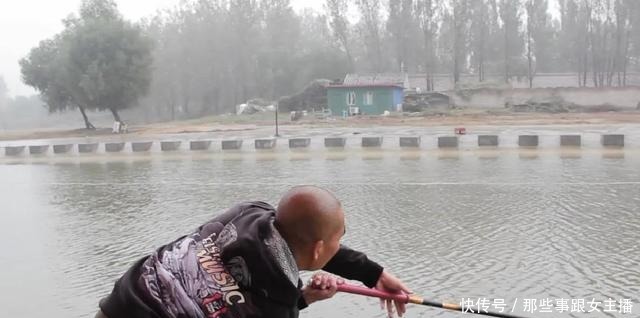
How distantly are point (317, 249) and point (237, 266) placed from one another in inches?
8.4

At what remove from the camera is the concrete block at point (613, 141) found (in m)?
17.9

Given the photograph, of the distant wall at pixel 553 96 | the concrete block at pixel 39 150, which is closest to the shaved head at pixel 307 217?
the concrete block at pixel 39 150

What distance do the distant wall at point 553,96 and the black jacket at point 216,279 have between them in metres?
43.9

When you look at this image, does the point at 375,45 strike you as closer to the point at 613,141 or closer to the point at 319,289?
the point at 613,141

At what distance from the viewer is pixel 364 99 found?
4409 cm

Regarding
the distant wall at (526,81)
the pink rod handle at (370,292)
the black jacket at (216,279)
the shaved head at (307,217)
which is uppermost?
the distant wall at (526,81)

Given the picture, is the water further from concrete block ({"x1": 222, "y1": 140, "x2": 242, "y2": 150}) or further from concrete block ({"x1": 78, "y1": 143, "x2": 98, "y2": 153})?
concrete block ({"x1": 78, "y1": 143, "x2": 98, "y2": 153})

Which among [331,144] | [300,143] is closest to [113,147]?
[300,143]

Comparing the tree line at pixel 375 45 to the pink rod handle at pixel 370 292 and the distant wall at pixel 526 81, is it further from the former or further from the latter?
the pink rod handle at pixel 370 292

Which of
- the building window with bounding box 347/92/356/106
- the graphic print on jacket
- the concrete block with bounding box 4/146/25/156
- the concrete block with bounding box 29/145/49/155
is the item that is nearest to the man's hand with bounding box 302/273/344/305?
the graphic print on jacket

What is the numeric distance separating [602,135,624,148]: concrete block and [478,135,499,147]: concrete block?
2814 millimetres

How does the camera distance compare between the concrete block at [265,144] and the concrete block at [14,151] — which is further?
the concrete block at [14,151]

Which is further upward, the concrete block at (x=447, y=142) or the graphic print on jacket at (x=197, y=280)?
the graphic print on jacket at (x=197, y=280)

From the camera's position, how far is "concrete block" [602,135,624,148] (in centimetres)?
1792
